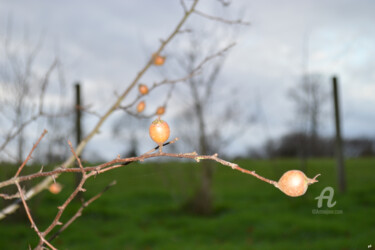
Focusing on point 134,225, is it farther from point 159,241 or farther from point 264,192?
point 264,192

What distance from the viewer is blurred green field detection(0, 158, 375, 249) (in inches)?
282

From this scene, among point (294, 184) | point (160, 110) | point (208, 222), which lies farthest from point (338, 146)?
point (294, 184)

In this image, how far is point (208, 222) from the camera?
28.3 ft

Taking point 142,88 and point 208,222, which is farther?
point 208,222

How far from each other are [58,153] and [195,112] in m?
3.56

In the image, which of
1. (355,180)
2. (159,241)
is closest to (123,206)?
(159,241)

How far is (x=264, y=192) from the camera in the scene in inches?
473

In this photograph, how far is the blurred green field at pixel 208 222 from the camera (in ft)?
23.5
